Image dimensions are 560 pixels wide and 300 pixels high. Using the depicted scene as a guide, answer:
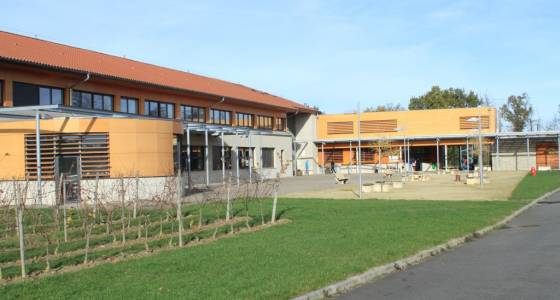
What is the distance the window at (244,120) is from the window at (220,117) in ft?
4.38

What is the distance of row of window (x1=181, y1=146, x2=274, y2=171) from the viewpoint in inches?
1532

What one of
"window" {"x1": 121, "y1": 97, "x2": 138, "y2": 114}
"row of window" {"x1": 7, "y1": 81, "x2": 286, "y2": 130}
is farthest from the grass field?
"window" {"x1": 121, "y1": 97, "x2": 138, "y2": 114}

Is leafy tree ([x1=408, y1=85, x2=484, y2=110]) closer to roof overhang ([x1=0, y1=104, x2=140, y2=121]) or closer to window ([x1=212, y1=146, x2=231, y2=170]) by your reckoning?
window ([x1=212, y1=146, x2=231, y2=170])

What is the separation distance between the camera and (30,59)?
28031 mm

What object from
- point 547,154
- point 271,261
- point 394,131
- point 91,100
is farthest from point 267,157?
point 271,261

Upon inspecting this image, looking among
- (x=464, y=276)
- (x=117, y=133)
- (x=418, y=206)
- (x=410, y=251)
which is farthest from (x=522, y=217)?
(x=117, y=133)

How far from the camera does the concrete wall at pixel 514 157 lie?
58.4 meters

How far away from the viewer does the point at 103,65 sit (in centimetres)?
3569

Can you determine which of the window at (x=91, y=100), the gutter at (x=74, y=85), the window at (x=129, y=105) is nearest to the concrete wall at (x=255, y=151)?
the window at (x=129, y=105)

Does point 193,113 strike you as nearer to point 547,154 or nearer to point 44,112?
point 44,112

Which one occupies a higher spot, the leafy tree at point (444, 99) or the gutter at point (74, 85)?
the leafy tree at point (444, 99)

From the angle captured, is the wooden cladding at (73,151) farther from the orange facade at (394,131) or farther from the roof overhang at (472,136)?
the roof overhang at (472,136)

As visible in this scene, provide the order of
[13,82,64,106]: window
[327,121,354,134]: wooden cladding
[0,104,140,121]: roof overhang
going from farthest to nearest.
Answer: [327,121,354,134]: wooden cladding
[13,82,64,106]: window
[0,104,140,121]: roof overhang

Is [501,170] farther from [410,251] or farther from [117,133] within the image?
[410,251]
